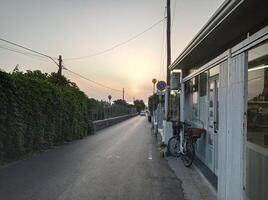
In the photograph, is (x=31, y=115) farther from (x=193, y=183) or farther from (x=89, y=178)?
(x=193, y=183)

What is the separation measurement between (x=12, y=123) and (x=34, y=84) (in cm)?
279

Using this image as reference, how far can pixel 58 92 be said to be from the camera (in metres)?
19.1

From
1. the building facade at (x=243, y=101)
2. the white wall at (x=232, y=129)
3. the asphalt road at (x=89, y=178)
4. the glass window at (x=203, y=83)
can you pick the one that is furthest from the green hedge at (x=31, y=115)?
the white wall at (x=232, y=129)

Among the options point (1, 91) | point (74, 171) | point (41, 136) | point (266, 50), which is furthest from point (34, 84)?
point (266, 50)

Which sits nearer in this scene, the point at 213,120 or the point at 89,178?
the point at 89,178

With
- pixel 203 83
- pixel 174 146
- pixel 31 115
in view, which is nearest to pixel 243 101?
pixel 203 83

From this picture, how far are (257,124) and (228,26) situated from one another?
6.52 ft

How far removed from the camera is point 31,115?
14844 mm

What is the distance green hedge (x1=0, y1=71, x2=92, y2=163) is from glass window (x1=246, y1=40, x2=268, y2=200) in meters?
8.32

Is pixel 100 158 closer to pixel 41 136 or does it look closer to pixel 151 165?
pixel 151 165

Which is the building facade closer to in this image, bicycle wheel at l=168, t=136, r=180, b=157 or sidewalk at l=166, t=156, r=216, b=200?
sidewalk at l=166, t=156, r=216, b=200

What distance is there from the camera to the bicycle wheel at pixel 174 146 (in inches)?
582

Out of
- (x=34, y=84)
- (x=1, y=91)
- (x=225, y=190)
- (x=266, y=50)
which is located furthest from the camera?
(x=34, y=84)

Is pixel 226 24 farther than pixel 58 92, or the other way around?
pixel 58 92
